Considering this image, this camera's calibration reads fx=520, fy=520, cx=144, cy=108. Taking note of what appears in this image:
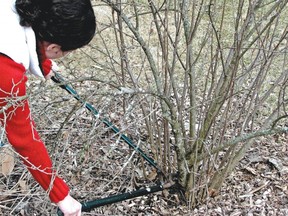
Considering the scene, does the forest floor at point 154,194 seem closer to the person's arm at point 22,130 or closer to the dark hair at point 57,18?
the person's arm at point 22,130

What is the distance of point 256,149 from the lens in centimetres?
341

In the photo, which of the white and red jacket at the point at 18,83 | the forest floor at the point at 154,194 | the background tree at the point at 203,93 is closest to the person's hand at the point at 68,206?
the white and red jacket at the point at 18,83

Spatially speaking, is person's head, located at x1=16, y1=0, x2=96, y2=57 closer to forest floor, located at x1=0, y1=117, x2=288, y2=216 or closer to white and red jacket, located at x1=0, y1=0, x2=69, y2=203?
white and red jacket, located at x1=0, y1=0, x2=69, y2=203

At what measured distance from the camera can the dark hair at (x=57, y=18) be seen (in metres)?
1.90

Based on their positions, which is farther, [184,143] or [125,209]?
[125,209]

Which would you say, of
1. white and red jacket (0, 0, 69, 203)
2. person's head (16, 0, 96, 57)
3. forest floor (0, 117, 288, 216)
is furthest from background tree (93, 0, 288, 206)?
white and red jacket (0, 0, 69, 203)

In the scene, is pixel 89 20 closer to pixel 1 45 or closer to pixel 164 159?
pixel 1 45

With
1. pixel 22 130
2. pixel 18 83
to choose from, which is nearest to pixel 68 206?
pixel 22 130

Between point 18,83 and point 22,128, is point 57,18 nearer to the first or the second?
point 18,83

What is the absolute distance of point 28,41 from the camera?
6.41ft

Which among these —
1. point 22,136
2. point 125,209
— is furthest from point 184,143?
point 22,136

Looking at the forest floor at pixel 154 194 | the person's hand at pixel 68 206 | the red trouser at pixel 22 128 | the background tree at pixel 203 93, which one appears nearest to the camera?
the red trouser at pixel 22 128

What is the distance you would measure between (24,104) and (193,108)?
942mm

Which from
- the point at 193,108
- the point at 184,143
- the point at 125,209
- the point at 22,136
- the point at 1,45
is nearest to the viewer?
the point at 1,45
